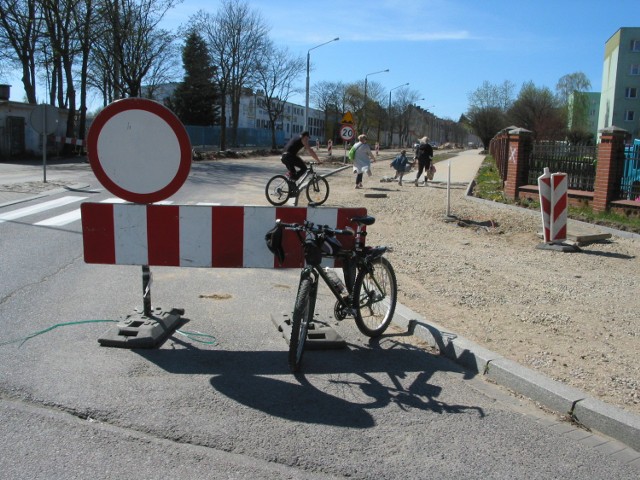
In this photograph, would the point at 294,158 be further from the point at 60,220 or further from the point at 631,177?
the point at 631,177

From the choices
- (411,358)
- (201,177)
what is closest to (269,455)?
(411,358)

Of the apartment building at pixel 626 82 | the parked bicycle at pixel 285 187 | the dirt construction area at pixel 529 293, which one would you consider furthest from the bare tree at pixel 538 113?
the dirt construction area at pixel 529 293

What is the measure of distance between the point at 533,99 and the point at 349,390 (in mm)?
71583

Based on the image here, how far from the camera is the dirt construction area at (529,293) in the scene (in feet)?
15.8

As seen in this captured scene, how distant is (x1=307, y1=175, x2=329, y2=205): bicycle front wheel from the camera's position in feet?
54.3

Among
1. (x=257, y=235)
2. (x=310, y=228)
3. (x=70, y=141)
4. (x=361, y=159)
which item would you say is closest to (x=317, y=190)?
(x=361, y=159)

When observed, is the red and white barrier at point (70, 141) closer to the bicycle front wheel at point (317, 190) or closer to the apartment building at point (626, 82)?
the bicycle front wheel at point (317, 190)

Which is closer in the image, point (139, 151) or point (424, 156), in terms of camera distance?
point (139, 151)

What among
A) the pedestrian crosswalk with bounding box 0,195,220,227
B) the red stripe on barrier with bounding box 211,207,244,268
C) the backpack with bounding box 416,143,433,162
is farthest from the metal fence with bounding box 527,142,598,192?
the red stripe on barrier with bounding box 211,207,244,268

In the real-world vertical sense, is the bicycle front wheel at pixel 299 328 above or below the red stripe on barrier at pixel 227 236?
below

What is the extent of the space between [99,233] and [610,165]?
1224 cm

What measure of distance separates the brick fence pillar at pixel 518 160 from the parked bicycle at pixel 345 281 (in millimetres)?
12998

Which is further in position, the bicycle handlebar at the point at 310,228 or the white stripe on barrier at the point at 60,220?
the white stripe on barrier at the point at 60,220

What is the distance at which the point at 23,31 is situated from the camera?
3831cm
